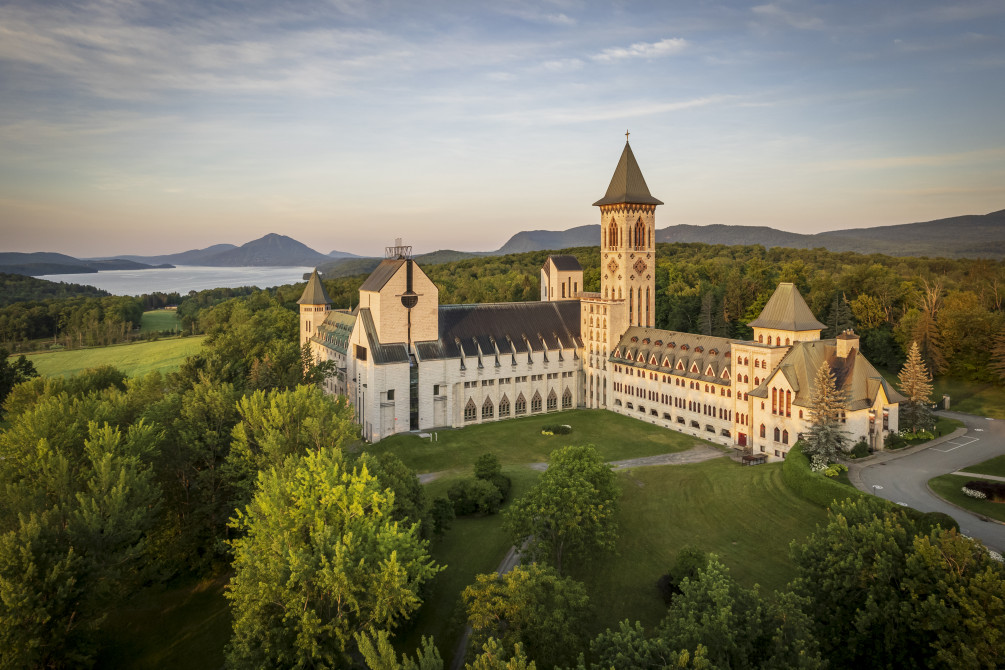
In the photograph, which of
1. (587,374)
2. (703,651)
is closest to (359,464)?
(703,651)

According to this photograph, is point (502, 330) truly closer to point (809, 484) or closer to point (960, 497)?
point (809, 484)

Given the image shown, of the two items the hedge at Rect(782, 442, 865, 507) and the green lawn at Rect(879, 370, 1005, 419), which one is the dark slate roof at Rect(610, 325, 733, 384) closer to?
the hedge at Rect(782, 442, 865, 507)

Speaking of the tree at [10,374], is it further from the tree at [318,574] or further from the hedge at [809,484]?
the hedge at [809,484]

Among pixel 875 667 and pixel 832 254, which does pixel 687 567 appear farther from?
pixel 832 254

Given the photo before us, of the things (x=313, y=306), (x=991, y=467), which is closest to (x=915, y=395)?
(x=991, y=467)

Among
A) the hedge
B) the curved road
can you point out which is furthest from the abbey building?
the hedge

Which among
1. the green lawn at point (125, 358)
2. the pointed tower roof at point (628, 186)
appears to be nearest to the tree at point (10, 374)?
the green lawn at point (125, 358)

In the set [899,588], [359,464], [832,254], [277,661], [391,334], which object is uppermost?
[832,254]
